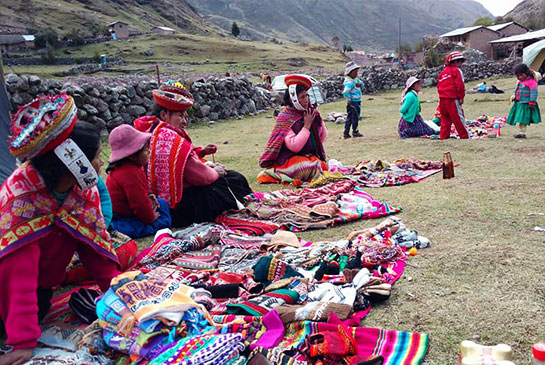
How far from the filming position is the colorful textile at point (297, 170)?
257 inches

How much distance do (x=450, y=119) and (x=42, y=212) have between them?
883 cm

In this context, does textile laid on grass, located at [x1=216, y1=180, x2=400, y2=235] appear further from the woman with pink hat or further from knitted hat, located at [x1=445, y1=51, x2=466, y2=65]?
knitted hat, located at [x1=445, y1=51, x2=466, y2=65]

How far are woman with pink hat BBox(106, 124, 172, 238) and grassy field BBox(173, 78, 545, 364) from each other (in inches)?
68.9

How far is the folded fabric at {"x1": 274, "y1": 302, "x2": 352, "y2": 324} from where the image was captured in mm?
2686

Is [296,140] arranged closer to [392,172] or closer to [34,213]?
[392,172]

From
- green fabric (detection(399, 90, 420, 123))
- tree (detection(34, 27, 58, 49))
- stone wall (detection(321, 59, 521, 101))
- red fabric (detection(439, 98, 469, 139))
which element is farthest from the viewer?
tree (detection(34, 27, 58, 49))

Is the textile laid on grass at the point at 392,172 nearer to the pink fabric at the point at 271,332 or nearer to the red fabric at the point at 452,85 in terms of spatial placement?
the red fabric at the point at 452,85

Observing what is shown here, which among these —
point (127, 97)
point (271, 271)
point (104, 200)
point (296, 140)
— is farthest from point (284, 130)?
point (127, 97)

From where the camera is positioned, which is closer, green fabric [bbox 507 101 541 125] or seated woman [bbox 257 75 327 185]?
seated woman [bbox 257 75 327 185]

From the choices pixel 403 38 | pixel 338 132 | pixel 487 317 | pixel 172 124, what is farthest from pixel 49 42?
pixel 403 38

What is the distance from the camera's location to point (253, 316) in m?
2.74

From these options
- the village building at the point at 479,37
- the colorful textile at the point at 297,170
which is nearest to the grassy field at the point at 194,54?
the village building at the point at 479,37

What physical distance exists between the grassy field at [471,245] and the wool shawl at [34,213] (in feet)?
6.40

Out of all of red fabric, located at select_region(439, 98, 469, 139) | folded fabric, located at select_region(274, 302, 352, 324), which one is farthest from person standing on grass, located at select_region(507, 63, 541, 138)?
folded fabric, located at select_region(274, 302, 352, 324)
